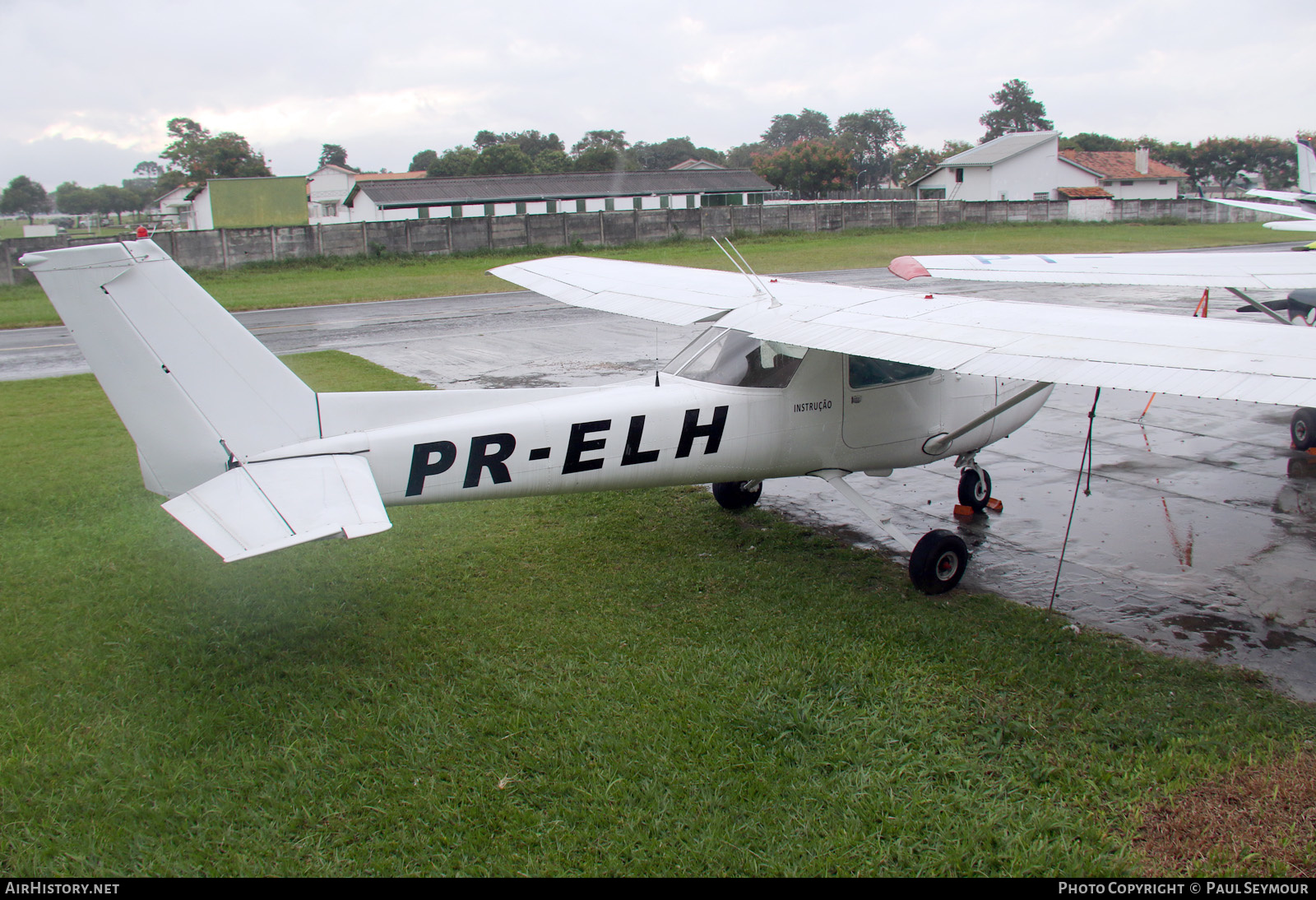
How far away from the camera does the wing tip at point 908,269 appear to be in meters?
9.50

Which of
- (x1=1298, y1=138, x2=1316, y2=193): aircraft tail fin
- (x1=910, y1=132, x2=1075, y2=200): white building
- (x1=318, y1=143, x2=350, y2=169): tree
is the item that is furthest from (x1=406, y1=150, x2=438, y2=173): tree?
(x1=1298, y1=138, x2=1316, y2=193): aircraft tail fin

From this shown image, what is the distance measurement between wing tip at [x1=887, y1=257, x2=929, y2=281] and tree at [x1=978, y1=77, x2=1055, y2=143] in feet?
474

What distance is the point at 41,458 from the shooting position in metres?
11.4

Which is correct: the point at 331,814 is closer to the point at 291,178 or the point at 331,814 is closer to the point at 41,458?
the point at 41,458

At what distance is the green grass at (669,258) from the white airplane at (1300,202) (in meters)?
10.5

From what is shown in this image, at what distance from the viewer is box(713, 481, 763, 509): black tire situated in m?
9.36

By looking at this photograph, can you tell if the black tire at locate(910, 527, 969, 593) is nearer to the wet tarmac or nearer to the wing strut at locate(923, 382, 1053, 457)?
the wet tarmac

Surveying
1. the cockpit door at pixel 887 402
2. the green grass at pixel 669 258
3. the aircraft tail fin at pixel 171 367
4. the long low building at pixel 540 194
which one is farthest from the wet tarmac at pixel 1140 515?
the long low building at pixel 540 194

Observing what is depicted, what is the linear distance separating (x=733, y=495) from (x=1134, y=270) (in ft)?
17.4

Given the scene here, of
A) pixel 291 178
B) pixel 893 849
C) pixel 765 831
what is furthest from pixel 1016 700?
pixel 291 178

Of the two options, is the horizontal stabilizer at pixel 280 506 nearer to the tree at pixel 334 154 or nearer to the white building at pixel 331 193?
the white building at pixel 331 193

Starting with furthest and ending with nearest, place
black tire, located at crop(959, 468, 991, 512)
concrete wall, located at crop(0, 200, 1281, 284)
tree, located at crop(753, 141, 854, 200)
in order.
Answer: tree, located at crop(753, 141, 854, 200) < concrete wall, located at crop(0, 200, 1281, 284) < black tire, located at crop(959, 468, 991, 512)

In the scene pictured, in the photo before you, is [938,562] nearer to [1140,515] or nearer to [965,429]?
[965,429]

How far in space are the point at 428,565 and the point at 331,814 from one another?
3475 millimetres
